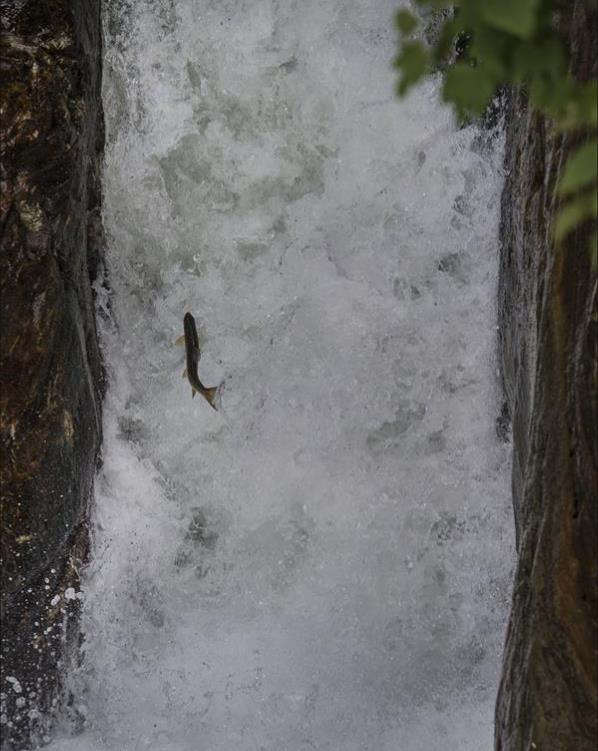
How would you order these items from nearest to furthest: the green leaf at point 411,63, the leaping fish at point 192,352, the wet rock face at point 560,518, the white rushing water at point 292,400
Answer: the green leaf at point 411,63, the wet rock face at point 560,518, the leaping fish at point 192,352, the white rushing water at point 292,400

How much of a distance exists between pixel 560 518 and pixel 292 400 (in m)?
2.40

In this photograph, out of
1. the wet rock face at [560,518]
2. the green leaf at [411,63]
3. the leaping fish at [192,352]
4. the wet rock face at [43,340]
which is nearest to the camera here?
the green leaf at [411,63]

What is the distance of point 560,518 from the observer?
269 cm

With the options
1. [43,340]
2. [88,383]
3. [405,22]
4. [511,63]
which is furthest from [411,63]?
[88,383]

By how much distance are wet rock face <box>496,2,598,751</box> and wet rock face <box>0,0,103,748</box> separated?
186 centimetres

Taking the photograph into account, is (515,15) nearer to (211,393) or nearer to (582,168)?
(582,168)

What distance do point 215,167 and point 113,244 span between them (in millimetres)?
622

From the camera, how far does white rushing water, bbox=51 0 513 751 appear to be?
4.74 m

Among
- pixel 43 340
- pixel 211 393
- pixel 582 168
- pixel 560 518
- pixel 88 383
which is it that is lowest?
pixel 560 518

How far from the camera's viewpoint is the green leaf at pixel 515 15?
1.21 meters

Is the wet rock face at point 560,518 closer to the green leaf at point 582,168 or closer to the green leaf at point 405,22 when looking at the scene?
the green leaf at point 582,168

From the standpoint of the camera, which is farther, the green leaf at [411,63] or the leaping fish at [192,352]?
the leaping fish at [192,352]

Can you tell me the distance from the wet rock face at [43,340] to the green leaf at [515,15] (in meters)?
2.72

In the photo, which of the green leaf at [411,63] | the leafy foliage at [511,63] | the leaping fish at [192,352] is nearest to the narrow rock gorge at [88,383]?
the leaping fish at [192,352]
